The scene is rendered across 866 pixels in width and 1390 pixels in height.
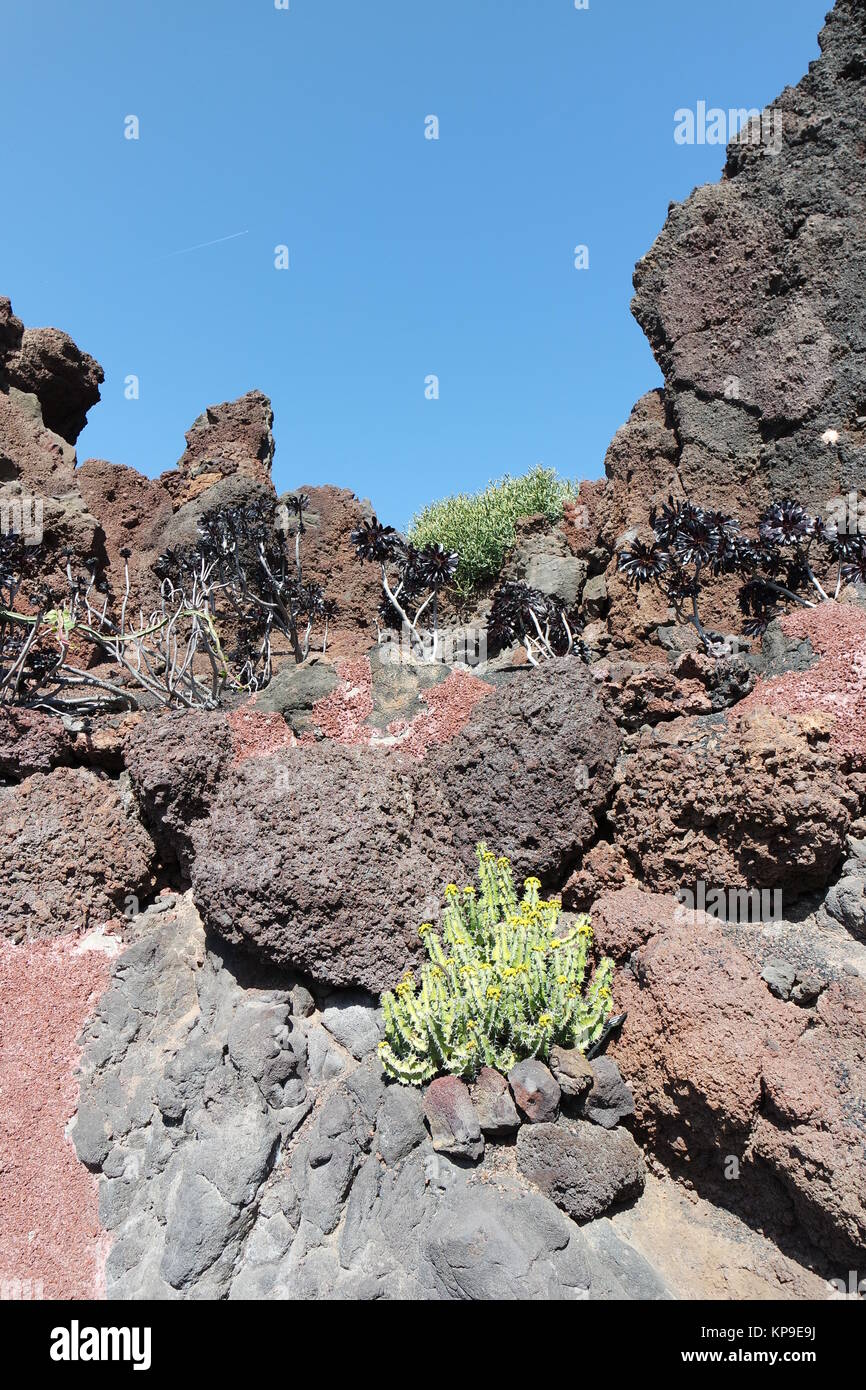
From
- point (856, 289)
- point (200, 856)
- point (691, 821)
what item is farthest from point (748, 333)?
point (200, 856)

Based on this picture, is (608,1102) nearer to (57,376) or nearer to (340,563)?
(340,563)

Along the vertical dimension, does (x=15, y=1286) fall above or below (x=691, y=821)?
below

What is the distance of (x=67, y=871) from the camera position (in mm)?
6340

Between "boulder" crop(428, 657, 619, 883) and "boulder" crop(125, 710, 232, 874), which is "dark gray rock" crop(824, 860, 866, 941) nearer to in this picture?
"boulder" crop(428, 657, 619, 883)

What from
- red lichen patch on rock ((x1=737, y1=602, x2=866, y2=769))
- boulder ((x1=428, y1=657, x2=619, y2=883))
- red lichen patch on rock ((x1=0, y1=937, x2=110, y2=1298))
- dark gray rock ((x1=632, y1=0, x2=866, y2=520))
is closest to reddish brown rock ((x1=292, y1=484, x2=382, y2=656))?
dark gray rock ((x1=632, y1=0, x2=866, y2=520))

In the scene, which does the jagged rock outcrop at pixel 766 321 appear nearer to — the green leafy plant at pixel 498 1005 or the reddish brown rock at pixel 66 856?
the green leafy plant at pixel 498 1005

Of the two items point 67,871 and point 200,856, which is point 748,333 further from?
point 67,871

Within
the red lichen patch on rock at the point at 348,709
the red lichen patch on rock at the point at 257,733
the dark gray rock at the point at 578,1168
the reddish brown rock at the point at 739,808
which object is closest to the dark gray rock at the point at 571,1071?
the dark gray rock at the point at 578,1168

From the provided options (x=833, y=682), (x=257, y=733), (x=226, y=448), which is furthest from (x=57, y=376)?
(x=833, y=682)

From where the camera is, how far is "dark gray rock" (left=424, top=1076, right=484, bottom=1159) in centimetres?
409

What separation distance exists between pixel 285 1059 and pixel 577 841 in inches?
93.9

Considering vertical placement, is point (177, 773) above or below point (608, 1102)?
above

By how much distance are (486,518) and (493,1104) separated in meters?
13.5

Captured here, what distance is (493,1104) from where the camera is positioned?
4188mm
